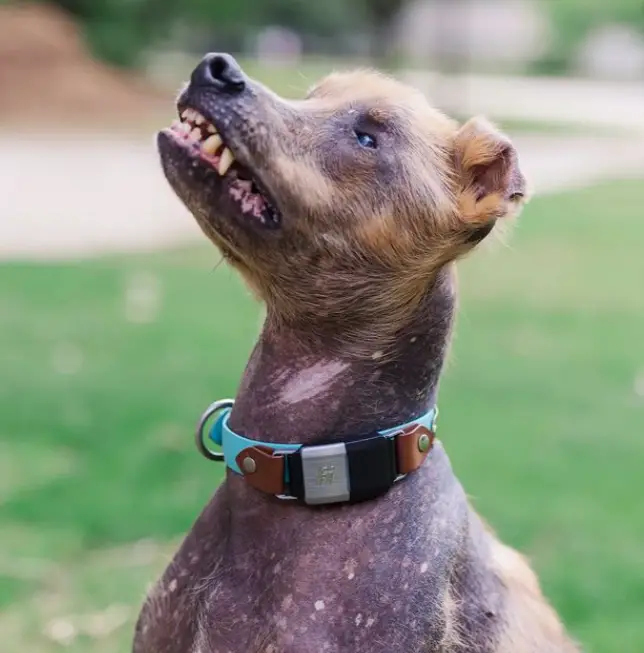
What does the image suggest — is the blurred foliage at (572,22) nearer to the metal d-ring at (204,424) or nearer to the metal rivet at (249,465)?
the metal d-ring at (204,424)

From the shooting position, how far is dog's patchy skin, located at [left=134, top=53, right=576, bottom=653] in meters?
2.05

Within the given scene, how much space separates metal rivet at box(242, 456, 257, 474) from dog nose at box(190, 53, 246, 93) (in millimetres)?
724

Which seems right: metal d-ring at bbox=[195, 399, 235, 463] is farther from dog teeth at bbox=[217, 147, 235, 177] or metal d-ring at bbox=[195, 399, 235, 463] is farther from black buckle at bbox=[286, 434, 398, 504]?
dog teeth at bbox=[217, 147, 235, 177]

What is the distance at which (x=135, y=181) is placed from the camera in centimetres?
1280

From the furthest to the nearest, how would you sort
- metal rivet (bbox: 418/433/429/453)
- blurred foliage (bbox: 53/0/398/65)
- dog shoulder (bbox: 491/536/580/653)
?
1. blurred foliage (bbox: 53/0/398/65)
2. dog shoulder (bbox: 491/536/580/653)
3. metal rivet (bbox: 418/433/429/453)

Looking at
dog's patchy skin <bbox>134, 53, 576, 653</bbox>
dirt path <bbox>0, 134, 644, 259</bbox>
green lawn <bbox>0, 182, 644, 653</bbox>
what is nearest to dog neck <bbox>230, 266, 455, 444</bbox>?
dog's patchy skin <bbox>134, 53, 576, 653</bbox>

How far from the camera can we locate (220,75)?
6.73ft

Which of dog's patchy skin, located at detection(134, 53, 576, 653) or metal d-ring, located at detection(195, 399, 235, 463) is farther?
metal d-ring, located at detection(195, 399, 235, 463)

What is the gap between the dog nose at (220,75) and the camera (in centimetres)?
205

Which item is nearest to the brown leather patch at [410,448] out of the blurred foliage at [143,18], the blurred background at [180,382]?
the blurred background at [180,382]

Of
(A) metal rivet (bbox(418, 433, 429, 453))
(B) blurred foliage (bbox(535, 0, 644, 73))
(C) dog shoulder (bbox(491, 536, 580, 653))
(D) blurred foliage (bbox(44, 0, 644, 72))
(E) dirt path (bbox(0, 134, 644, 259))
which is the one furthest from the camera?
(B) blurred foliage (bbox(535, 0, 644, 73))

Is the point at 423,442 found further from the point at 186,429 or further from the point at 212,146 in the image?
the point at 186,429

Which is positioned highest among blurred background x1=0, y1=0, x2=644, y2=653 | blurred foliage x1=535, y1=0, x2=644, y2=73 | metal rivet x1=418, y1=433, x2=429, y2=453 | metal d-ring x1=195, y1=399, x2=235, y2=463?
metal rivet x1=418, y1=433, x2=429, y2=453

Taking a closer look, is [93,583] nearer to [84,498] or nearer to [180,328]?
[84,498]
